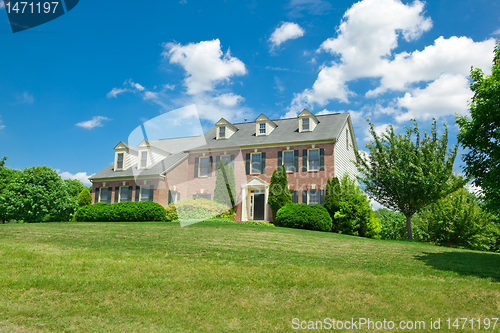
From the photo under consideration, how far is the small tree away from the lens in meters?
23.7

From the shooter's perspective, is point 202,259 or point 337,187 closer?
point 202,259

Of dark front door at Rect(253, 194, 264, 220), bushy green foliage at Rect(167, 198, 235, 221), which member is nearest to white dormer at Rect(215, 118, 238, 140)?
dark front door at Rect(253, 194, 264, 220)

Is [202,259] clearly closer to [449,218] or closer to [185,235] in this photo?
[185,235]

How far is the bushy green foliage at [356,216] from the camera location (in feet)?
69.1

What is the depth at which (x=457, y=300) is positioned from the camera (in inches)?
289

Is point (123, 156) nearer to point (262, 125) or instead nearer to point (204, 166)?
point (204, 166)

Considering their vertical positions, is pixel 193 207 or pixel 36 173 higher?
pixel 36 173

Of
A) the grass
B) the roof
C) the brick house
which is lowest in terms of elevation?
the grass

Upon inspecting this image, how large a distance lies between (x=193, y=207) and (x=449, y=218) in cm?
1629

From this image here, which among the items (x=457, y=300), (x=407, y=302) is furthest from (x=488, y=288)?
(x=407, y=302)

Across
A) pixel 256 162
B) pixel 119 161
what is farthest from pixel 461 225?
pixel 119 161

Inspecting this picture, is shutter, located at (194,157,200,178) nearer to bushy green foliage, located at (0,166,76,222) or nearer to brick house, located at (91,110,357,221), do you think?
brick house, located at (91,110,357,221)

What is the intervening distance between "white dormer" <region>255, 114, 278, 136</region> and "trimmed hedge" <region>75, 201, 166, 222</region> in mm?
10067

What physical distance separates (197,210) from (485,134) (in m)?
16.1
